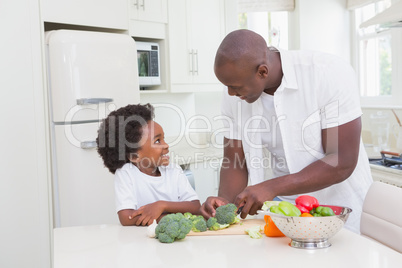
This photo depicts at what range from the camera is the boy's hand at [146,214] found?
1.57m

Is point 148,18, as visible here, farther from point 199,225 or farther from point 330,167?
point 199,225

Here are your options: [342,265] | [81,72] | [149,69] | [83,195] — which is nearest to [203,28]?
[149,69]

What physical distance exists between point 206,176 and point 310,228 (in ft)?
8.68

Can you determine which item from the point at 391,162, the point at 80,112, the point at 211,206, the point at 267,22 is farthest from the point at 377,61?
the point at 211,206

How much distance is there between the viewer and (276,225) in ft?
4.10

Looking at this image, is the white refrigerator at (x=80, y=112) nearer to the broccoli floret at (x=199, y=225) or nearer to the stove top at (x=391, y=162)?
the broccoli floret at (x=199, y=225)

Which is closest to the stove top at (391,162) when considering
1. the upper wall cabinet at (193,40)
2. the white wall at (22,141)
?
the upper wall cabinet at (193,40)

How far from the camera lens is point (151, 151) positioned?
183 centimetres

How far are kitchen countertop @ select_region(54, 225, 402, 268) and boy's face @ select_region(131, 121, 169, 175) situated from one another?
0.46 metres

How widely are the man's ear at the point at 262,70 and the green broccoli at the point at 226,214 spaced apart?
44 centimetres

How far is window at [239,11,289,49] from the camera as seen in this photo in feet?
14.7

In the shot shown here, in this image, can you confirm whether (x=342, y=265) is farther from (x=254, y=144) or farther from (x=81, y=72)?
(x=81, y=72)

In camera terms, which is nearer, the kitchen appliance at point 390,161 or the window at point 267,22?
the kitchen appliance at point 390,161

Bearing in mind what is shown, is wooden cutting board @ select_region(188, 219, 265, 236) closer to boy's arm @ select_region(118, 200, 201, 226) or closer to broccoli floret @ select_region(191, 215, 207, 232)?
broccoli floret @ select_region(191, 215, 207, 232)
